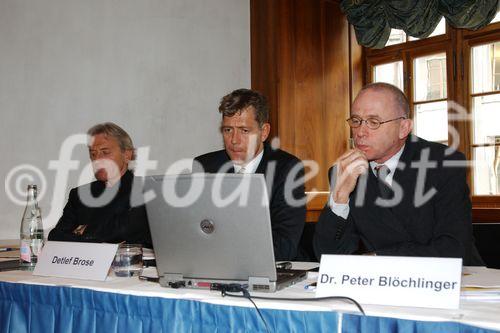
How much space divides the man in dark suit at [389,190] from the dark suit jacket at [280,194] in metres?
0.19

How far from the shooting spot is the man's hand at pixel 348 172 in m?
1.92

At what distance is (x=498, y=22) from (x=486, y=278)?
304cm

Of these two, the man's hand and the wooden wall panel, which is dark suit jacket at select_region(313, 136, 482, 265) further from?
the wooden wall panel

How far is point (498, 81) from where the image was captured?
4207 mm

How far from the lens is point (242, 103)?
2432 mm

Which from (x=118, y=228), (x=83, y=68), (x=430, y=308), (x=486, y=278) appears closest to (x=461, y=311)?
(x=430, y=308)

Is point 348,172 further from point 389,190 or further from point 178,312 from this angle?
point 178,312

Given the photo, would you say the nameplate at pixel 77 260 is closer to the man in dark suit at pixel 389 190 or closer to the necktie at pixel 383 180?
the man in dark suit at pixel 389 190

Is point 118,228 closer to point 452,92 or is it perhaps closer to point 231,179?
→ point 231,179

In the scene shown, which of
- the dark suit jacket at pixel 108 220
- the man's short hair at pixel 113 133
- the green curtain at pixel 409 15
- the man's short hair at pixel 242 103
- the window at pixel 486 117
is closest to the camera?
the man's short hair at pixel 242 103

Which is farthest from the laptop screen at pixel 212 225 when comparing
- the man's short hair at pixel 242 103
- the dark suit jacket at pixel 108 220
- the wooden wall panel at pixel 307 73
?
the wooden wall panel at pixel 307 73

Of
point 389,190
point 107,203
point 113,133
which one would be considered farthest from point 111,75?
point 389,190

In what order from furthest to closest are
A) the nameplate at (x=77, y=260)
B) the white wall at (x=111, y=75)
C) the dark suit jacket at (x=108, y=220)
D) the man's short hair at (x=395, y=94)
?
the white wall at (x=111, y=75) < the dark suit jacket at (x=108, y=220) < the man's short hair at (x=395, y=94) < the nameplate at (x=77, y=260)

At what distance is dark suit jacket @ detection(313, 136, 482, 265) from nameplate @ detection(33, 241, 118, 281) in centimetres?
75
